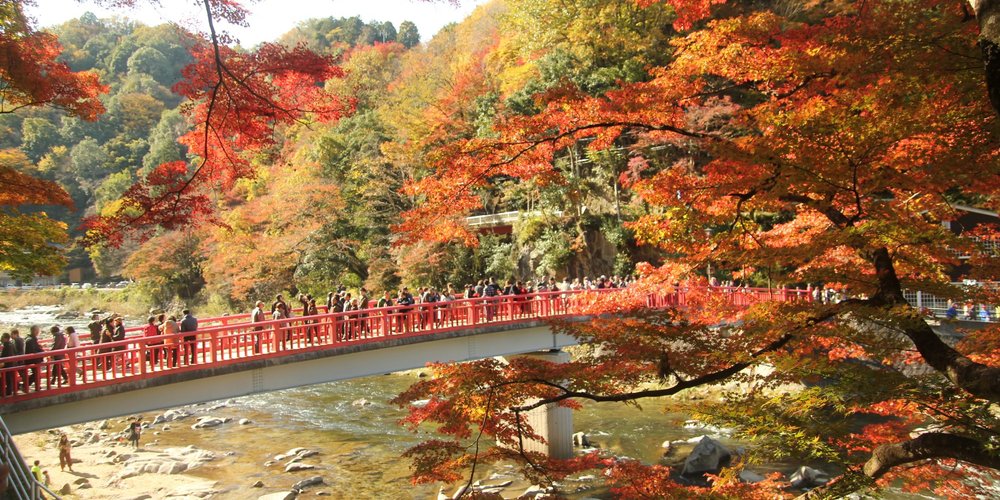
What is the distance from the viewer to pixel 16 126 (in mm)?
54625

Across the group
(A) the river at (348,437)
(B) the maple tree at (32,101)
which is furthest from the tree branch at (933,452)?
(B) the maple tree at (32,101)

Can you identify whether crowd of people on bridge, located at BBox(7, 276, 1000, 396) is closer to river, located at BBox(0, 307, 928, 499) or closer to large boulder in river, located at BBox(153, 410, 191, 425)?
river, located at BBox(0, 307, 928, 499)

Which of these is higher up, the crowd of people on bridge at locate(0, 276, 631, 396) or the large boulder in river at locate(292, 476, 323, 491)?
the crowd of people on bridge at locate(0, 276, 631, 396)

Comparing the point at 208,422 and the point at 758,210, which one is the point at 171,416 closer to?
the point at 208,422

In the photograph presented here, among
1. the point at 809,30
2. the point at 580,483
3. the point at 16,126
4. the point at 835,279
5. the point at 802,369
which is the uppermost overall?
the point at 16,126

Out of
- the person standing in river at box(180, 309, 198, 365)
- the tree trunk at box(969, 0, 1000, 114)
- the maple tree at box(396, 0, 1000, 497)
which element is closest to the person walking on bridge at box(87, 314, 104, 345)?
the person standing in river at box(180, 309, 198, 365)

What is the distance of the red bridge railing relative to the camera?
30.2ft

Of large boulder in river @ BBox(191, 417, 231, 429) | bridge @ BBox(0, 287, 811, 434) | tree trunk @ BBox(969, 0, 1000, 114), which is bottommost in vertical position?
large boulder in river @ BBox(191, 417, 231, 429)

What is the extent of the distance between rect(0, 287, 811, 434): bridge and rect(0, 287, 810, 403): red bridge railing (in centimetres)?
2

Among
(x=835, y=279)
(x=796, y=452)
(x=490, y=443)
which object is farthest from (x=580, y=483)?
(x=835, y=279)

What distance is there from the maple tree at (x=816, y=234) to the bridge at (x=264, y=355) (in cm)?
117

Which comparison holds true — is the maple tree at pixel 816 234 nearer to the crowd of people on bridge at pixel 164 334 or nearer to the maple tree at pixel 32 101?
the crowd of people on bridge at pixel 164 334

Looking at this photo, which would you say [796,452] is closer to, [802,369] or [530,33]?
[802,369]

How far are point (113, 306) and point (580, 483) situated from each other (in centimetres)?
4066
